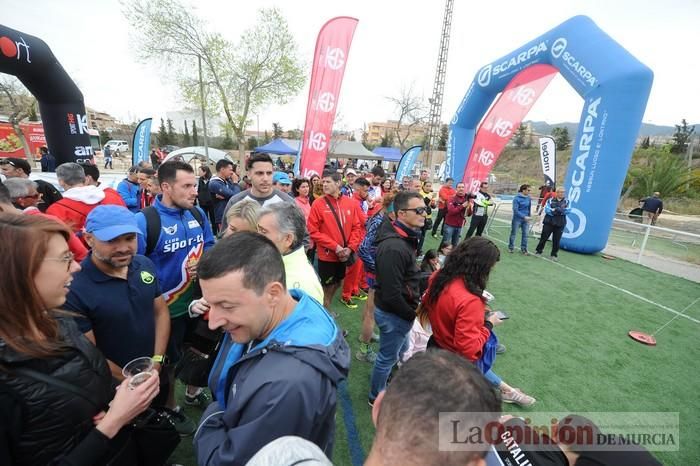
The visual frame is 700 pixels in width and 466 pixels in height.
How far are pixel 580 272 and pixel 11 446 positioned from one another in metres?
9.37

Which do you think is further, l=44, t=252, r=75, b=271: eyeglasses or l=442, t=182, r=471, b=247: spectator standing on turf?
l=442, t=182, r=471, b=247: spectator standing on turf

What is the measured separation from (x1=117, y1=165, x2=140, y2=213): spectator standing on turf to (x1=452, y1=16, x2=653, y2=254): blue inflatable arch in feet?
34.6

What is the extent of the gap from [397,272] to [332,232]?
181 cm

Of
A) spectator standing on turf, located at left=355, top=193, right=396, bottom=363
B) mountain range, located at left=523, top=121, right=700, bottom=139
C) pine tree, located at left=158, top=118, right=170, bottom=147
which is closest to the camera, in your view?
spectator standing on turf, located at left=355, top=193, right=396, bottom=363

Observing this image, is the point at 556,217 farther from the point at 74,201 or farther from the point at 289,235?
the point at 74,201

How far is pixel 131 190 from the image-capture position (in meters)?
5.39

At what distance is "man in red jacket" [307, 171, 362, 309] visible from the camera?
4.08 metres

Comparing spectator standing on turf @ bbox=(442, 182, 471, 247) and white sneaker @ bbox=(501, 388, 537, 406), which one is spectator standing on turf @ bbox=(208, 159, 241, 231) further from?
white sneaker @ bbox=(501, 388, 537, 406)

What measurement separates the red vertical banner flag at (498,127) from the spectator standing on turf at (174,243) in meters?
7.72

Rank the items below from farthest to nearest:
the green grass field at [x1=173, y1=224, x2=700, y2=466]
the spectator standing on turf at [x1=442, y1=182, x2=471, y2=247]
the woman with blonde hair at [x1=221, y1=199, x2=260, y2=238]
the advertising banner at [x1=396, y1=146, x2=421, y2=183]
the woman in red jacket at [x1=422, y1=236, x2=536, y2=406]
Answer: the advertising banner at [x1=396, y1=146, x2=421, y2=183] → the spectator standing on turf at [x1=442, y1=182, x2=471, y2=247] → the green grass field at [x1=173, y1=224, x2=700, y2=466] → the woman with blonde hair at [x1=221, y1=199, x2=260, y2=238] → the woman in red jacket at [x1=422, y1=236, x2=536, y2=406]

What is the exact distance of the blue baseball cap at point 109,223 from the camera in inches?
68.4

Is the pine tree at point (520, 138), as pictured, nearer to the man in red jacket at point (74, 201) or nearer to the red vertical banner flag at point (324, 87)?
the red vertical banner flag at point (324, 87)

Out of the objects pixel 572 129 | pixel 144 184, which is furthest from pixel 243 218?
pixel 572 129

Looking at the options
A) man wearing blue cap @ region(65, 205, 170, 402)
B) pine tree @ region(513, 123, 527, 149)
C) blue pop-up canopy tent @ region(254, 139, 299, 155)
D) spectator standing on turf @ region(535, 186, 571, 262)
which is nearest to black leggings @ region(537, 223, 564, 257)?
spectator standing on turf @ region(535, 186, 571, 262)
